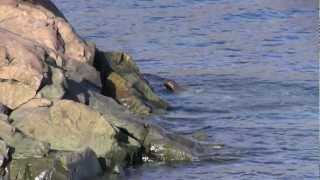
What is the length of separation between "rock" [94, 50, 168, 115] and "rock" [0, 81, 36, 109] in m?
3.65

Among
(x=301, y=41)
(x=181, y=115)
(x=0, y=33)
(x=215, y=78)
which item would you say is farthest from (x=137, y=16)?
(x=0, y=33)

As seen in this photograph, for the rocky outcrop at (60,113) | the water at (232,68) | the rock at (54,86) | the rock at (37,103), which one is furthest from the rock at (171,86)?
the rock at (37,103)

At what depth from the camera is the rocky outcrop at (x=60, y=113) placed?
16062 mm

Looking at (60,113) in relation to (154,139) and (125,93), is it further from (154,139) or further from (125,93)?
(125,93)

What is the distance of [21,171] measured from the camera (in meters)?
15.8

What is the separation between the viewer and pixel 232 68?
2627cm

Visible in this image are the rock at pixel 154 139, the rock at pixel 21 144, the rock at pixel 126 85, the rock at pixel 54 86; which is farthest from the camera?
the rock at pixel 126 85

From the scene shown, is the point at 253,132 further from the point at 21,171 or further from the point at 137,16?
the point at 137,16

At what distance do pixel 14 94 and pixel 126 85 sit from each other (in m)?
4.42

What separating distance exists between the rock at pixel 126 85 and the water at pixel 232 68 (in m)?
0.48

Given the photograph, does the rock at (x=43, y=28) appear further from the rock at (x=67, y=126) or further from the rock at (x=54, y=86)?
the rock at (x=67, y=126)

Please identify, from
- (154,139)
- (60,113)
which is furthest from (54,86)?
(154,139)

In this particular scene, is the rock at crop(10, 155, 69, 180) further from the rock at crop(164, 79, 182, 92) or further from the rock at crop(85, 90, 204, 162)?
the rock at crop(164, 79, 182, 92)

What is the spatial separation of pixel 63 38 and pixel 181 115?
291cm
